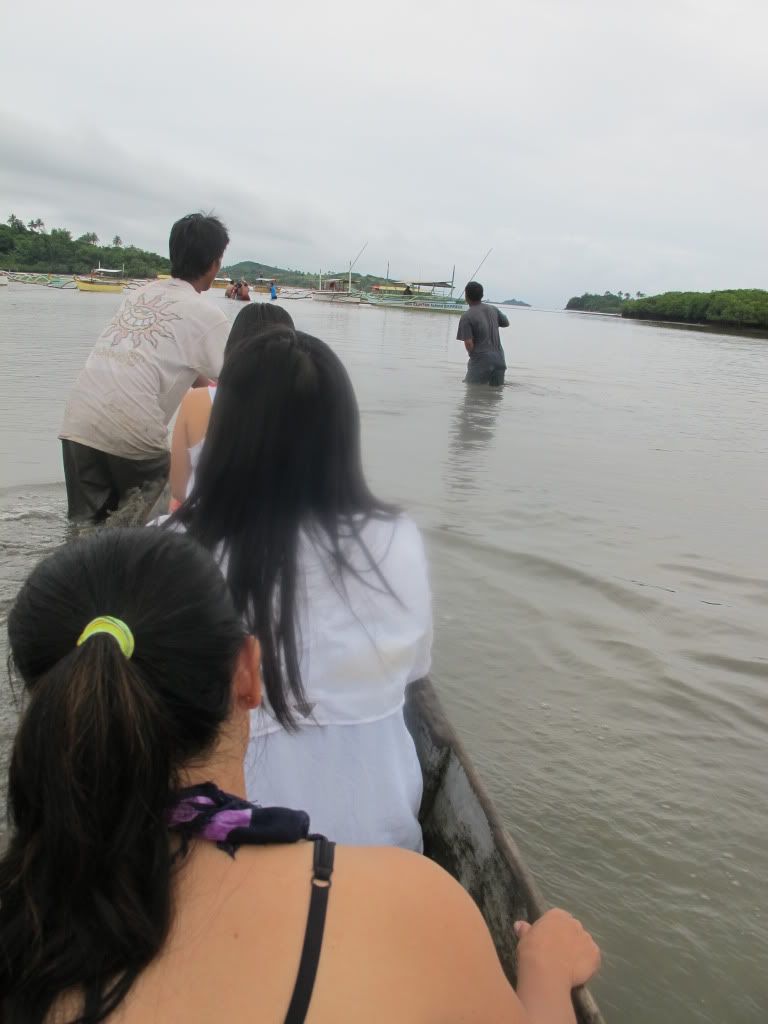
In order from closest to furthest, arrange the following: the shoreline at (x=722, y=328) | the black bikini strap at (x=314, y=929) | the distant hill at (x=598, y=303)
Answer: the black bikini strap at (x=314, y=929)
the shoreline at (x=722, y=328)
the distant hill at (x=598, y=303)

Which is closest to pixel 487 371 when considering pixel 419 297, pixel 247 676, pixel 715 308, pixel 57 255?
pixel 247 676

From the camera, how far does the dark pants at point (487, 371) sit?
13211 millimetres

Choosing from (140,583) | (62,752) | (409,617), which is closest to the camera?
(62,752)

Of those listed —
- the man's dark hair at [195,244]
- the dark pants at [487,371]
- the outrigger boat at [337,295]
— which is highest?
the man's dark hair at [195,244]

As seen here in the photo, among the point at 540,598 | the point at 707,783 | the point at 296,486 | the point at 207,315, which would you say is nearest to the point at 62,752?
the point at 296,486

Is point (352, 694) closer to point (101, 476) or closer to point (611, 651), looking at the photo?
point (611, 651)

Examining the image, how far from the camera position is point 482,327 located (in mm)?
12484

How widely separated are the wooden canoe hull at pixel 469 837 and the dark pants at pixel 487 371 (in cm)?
1144

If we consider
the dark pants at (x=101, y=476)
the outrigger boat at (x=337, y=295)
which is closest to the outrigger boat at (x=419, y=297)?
the outrigger boat at (x=337, y=295)

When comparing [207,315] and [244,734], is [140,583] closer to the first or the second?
[244,734]

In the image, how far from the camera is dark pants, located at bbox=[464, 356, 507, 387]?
1321 cm

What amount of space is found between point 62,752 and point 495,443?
8.47 m

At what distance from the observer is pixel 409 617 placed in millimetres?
1671

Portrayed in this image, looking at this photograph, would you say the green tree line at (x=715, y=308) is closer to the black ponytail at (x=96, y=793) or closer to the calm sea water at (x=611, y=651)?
the calm sea water at (x=611, y=651)
